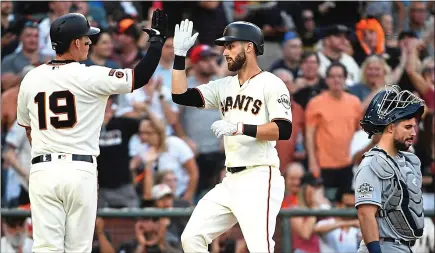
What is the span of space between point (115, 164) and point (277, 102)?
440 cm

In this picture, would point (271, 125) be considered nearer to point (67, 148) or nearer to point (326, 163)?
point (67, 148)

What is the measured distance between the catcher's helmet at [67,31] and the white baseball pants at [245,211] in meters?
1.50

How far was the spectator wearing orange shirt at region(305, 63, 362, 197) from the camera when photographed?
11719 mm

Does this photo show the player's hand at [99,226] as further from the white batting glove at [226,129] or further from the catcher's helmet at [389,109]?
the catcher's helmet at [389,109]

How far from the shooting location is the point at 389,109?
6398 mm

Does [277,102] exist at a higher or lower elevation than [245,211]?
higher

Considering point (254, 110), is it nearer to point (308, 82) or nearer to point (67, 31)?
point (67, 31)

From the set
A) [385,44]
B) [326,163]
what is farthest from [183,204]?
[385,44]

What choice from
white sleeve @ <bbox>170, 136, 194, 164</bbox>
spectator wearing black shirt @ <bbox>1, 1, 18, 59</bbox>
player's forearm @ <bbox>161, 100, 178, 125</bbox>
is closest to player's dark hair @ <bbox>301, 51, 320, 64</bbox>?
player's forearm @ <bbox>161, 100, 178, 125</bbox>

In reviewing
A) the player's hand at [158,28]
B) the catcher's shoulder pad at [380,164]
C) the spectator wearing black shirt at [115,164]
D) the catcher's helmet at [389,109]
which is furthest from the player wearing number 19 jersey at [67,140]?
the spectator wearing black shirt at [115,164]

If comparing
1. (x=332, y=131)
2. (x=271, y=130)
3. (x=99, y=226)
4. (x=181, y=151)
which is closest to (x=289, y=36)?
(x=332, y=131)

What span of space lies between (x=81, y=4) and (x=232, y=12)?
1.94 m

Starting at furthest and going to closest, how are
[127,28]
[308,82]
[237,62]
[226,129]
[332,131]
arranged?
[127,28] < [308,82] < [332,131] < [237,62] < [226,129]

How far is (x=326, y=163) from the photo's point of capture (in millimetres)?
11758
